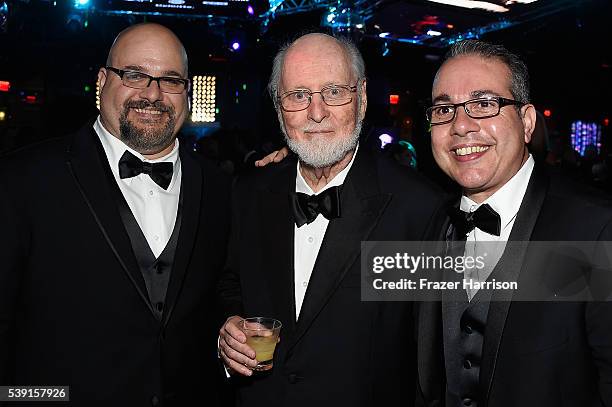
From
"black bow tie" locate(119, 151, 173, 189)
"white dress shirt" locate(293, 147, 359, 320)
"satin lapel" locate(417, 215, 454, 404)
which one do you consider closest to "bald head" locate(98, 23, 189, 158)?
"black bow tie" locate(119, 151, 173, 189)

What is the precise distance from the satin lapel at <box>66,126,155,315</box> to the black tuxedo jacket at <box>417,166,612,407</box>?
5.22 feet

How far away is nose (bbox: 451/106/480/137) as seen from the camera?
2.20m

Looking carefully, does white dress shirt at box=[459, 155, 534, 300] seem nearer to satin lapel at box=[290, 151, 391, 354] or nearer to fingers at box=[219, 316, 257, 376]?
satin lapel at box=[290, 151, 391, 354]

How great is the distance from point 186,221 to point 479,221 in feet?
4.78

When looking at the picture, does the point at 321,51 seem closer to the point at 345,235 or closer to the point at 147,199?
the point at 345,235

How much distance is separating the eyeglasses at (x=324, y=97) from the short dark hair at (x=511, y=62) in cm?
62

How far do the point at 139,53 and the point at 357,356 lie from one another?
75.5 inches

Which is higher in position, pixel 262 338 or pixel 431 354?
pixel 262 338

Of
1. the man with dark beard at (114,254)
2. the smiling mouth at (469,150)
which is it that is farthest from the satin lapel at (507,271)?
the man with dark beard at (114,254)

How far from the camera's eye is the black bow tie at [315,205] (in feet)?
7.96

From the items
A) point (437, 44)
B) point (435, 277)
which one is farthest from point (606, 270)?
point (437, 44)

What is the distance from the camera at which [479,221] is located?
212 centimetres

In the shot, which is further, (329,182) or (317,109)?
(329,182)

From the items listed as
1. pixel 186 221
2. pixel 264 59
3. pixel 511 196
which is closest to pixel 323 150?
pixel 186 221
